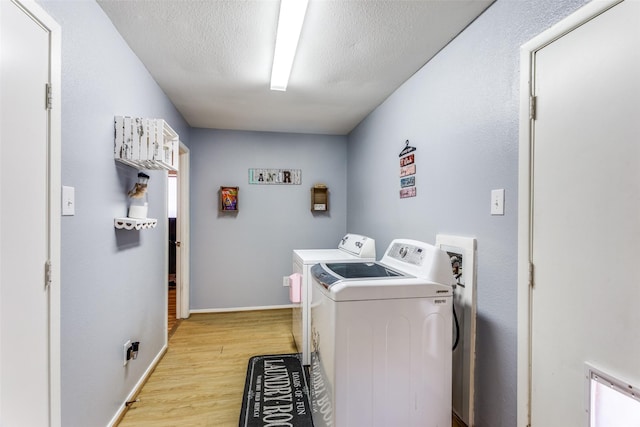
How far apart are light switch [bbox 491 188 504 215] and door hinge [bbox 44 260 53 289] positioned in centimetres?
201

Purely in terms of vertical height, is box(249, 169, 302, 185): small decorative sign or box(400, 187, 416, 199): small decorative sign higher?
box(249, 169, 302, 185): small decorative sign

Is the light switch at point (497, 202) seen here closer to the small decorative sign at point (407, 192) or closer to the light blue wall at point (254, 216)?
the small decorative sign at point (407, 192)

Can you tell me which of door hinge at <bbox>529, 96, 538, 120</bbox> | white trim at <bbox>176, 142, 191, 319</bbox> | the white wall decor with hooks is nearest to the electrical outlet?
Result: the white wall decor with hooks

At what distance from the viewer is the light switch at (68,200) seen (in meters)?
1.26

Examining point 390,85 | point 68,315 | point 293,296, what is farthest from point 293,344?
point 390,85

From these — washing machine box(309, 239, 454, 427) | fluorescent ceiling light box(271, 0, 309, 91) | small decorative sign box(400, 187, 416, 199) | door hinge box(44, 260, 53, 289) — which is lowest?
washing machine box(309, 239, 454, 427)

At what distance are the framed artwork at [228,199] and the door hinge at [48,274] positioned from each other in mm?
2541

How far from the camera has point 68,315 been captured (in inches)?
51.4

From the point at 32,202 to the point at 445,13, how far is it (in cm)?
210

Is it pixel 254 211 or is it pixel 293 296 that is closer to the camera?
pixel 293 296

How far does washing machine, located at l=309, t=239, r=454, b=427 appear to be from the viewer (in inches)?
53.3

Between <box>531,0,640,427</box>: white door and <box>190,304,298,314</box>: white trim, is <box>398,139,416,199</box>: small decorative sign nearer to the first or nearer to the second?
<box>531,0,640,427</box>: white door

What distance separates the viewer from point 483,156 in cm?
159

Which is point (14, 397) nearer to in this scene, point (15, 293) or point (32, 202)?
point (15, 293)
